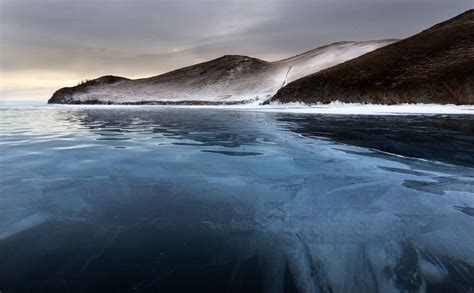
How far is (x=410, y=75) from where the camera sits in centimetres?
4153

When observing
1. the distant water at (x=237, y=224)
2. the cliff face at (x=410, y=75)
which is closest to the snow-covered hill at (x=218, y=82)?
the cliff face at (x=410, y=75)

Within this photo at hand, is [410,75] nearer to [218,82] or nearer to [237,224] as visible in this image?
[237,224]

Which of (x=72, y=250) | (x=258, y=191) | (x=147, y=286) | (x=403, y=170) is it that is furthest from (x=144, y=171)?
(x=403, y=170)

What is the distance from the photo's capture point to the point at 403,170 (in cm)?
712

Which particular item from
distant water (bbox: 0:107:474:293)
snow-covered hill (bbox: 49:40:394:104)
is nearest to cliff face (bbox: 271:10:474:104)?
snow-covered hill (bbox: 49:40:394:104)

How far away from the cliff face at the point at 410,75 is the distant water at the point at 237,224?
1321 inches

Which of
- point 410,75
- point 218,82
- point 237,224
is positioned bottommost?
point 237,224

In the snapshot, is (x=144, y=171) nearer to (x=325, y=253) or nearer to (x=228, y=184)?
(x=228, y=184)

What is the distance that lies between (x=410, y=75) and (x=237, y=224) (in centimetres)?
4425

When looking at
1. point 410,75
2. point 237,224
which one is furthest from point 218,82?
point 237,224

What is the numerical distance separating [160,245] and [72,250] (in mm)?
917

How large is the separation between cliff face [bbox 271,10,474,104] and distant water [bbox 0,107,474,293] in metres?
33.5

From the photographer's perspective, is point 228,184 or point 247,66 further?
point 247,66

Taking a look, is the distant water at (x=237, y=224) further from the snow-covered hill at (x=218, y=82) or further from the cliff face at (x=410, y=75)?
the snow-covered hill at (x=218, y=82)
